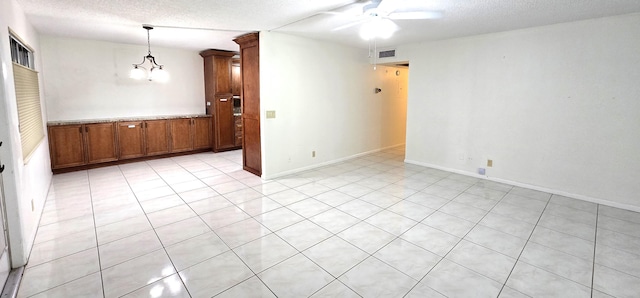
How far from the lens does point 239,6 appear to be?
10.3 feet

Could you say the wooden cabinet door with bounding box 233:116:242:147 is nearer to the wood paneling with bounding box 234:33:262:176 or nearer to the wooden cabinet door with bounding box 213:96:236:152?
the wooden cabinet door with bounding box 213:96:236:152

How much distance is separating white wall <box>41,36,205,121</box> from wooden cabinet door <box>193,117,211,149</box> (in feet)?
1.45

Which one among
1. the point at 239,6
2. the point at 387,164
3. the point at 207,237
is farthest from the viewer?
the point at 387,164

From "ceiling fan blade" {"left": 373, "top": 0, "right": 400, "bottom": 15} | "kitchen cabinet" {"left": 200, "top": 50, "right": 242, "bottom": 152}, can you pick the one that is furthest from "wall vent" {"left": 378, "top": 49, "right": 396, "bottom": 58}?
"kitchen cabinet" {"left": 200, "top": 50, "right": 242, "bottom": 152}

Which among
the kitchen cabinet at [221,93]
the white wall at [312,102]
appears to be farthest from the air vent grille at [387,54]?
the kitchen cabinet at [221,93]

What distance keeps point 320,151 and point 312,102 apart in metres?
0.93

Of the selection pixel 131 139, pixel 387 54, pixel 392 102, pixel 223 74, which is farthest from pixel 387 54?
pixel 131 139

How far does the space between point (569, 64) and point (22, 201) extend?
6.11 m

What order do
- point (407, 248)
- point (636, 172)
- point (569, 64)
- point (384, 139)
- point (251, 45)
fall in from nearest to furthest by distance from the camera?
point (407, 248)
point (636, 172)
point (569, 64)
point (251, 45)
point (384, 139)

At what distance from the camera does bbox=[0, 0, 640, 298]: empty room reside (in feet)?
7.62

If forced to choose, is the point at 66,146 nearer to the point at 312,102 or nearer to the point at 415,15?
the point at 312,102

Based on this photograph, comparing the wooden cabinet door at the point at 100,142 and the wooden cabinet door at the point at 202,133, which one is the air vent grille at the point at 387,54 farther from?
the wooden cabinet door at the point at 100,142

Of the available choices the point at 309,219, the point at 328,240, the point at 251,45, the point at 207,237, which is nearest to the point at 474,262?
the point at 328,240

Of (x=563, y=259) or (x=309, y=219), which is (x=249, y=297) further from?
(x=563, y=259)
